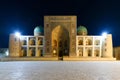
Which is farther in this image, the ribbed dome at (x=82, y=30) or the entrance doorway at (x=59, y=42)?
the ribbed dome at (x=82, y=30)

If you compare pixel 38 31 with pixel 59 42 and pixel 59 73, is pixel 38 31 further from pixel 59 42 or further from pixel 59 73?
pixel 59 73

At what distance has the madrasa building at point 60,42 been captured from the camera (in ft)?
169

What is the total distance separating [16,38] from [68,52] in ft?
29.4

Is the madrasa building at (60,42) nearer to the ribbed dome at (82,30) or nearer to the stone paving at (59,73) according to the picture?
the ribbed dome at (82,30)

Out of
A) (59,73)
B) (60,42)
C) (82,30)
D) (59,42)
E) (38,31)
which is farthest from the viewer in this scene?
(82,30)

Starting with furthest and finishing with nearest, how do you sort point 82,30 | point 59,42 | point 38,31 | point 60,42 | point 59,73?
point 82,30 < point 38,31 < point 60,42 < point 59,42 < point 59,73

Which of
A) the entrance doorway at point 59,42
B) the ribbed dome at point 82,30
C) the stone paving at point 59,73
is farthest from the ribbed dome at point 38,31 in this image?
the stone paving at point 59,73

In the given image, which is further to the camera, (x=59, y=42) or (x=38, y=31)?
(x=38, y=31)

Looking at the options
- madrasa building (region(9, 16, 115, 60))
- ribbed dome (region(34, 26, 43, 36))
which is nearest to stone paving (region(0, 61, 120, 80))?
madrasa building (region(9, 16, 115, 60))

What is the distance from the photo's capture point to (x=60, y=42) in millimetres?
54656

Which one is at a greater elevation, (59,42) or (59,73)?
(59,42)

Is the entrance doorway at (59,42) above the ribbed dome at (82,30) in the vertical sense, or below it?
below

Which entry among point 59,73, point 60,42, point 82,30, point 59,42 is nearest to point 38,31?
point 59,42

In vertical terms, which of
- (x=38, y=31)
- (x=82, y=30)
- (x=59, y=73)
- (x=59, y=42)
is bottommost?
(x=59, y=73)
